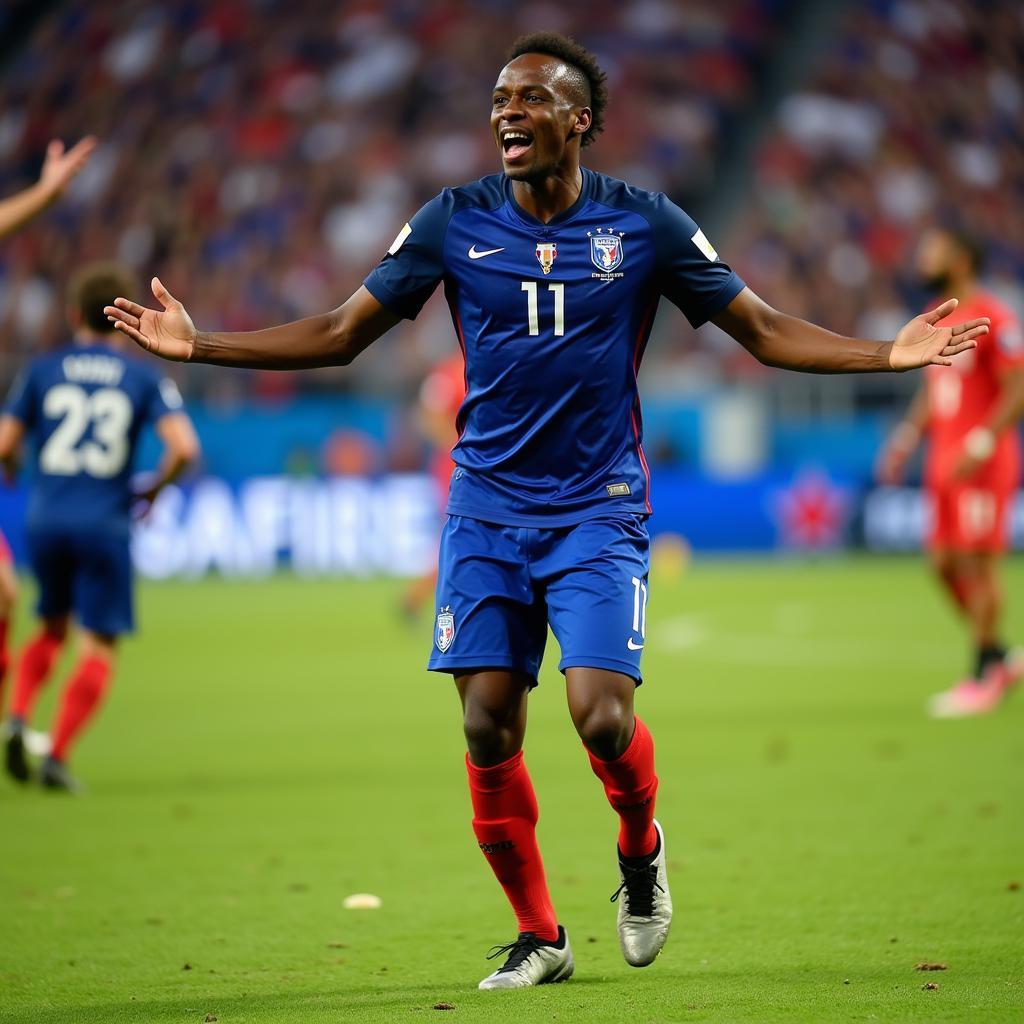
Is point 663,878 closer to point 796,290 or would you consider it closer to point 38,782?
point 38,782

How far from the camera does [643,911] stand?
4.38 m

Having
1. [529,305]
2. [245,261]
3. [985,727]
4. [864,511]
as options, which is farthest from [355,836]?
[245,261]

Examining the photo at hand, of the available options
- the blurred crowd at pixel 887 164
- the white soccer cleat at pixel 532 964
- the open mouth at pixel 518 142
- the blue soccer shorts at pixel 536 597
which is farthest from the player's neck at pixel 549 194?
the blurred crowd at pixel 887 164

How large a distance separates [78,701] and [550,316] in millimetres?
4123

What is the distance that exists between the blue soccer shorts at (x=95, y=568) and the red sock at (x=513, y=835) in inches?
149

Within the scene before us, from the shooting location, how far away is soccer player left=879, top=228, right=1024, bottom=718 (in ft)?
32.1

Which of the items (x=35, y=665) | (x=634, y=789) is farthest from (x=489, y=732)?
(x=35, y=665)

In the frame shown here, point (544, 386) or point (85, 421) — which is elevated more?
point (85, 421)

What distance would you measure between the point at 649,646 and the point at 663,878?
998 cm

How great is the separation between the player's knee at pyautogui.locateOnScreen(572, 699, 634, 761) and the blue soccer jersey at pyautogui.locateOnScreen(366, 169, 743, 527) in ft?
1.63

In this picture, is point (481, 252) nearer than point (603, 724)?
No

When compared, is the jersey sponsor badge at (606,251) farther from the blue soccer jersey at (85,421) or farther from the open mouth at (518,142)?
the blue soccer jersey at (85,421)

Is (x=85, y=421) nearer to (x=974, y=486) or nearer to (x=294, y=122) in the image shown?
(x=974, y=486)

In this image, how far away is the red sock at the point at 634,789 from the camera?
4340 millimetres
